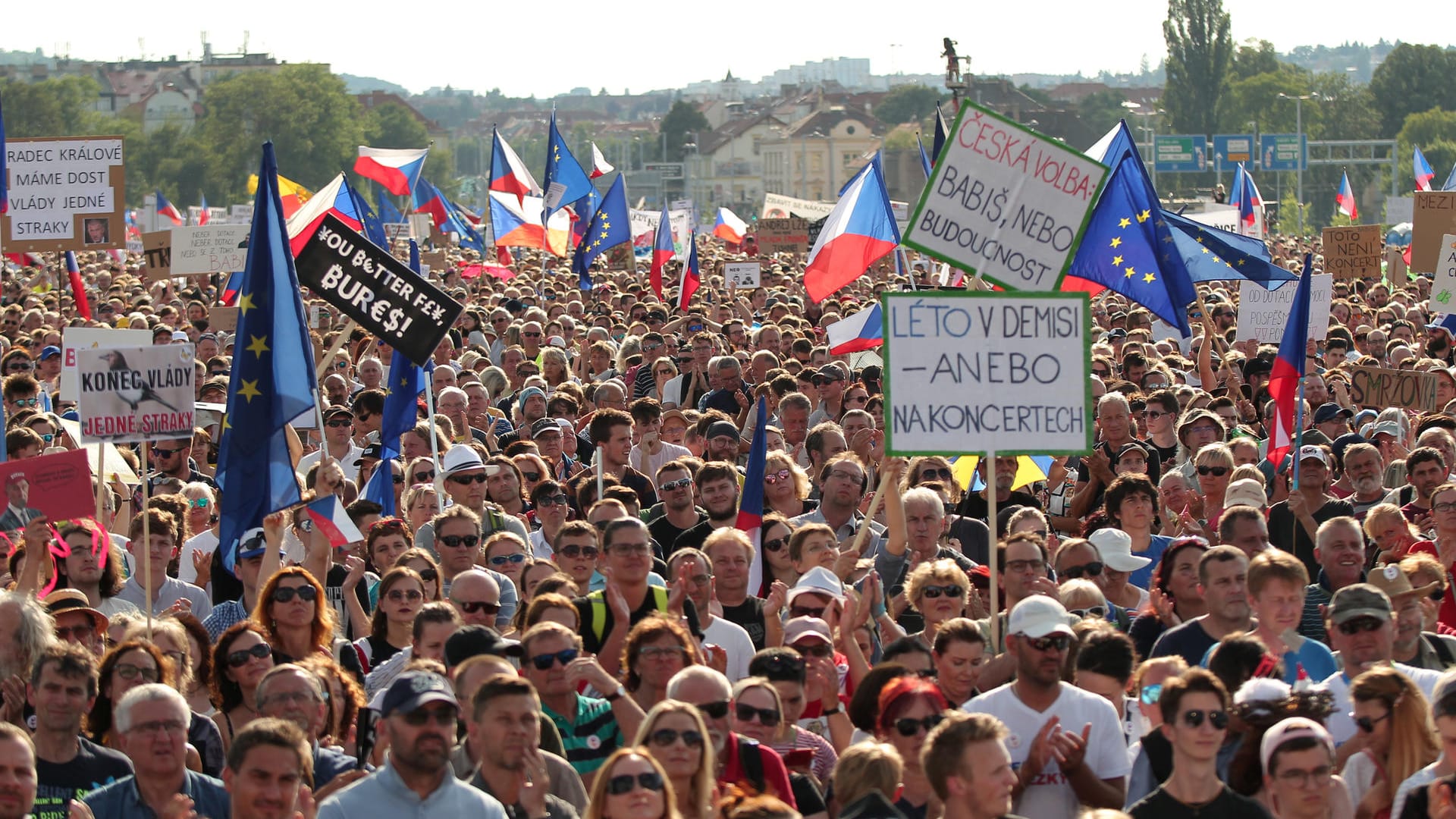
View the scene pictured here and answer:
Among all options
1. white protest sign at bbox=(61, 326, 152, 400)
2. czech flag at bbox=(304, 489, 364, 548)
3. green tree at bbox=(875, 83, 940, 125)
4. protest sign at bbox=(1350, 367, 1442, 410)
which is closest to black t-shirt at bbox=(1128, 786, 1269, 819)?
czech flag at bbox=(304, 489, 364, 548)

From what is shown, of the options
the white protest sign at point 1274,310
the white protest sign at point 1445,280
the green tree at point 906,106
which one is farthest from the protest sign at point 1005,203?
the green tree at point 906,106

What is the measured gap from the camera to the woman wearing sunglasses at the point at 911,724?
5.43m

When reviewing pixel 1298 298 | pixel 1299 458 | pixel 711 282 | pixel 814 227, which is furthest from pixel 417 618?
pixel 814 227

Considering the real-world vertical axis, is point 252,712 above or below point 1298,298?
below

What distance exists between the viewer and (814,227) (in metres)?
32.7

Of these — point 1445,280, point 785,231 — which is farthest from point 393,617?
point 785,231

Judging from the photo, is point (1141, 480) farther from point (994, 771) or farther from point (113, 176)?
point (113, 176)

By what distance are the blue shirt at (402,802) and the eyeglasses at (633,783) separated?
362 millimetres

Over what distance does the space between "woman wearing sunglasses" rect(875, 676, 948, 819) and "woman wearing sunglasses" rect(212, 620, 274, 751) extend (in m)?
1.98

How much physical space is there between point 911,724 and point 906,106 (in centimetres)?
15939

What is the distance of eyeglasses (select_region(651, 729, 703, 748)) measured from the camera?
5.08 meters

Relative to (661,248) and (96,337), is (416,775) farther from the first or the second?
(661,248)

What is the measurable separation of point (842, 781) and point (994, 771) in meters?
0.39

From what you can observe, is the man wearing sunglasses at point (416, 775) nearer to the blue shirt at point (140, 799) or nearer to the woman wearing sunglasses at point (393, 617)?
the blue shirt at point (140, 799)
